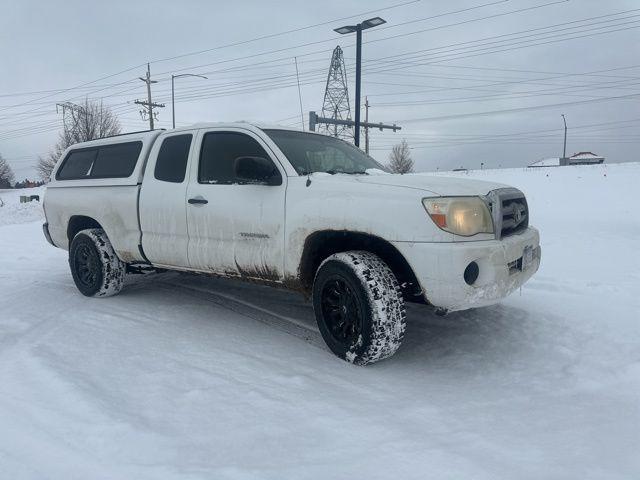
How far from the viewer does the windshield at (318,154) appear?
4234mm

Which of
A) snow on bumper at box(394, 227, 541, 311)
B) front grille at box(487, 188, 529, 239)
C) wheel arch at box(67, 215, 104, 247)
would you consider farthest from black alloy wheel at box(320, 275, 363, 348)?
wheel arch at box(67, 215, 104, 247)

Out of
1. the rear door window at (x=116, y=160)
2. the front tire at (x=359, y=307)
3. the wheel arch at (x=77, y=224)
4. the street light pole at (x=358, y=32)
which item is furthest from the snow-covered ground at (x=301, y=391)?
the street light pole at (x=358, y=32)

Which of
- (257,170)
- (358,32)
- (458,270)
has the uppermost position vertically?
(358,32)

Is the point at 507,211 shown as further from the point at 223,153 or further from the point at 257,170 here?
the point at 223,153

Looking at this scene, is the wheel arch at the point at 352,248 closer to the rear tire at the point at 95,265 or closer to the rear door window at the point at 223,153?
the rear door window at the point at 223,153

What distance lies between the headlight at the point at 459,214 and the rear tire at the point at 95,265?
3715 millimetres

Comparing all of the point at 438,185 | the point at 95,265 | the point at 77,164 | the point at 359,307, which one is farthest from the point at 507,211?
the point at 77,164

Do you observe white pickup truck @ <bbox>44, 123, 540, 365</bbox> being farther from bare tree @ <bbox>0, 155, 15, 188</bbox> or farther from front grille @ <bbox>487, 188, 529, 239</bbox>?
bare tree @ <bbox>0, 155, 15, 188</bbox>

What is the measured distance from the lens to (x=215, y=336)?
413 centimetres

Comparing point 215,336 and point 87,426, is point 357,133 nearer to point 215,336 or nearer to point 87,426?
point 215,336

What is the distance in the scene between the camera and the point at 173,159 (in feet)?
16.2

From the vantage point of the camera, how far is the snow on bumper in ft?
10.6

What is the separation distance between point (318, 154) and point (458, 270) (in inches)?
73.6

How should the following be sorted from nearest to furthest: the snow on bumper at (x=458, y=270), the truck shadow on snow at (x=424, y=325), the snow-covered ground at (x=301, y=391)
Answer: the snow-covered ground at (x=301, y=391)
the snow on bumper at (x=458, y=270)
the truck shadow on snow at (x=424, y=325)
